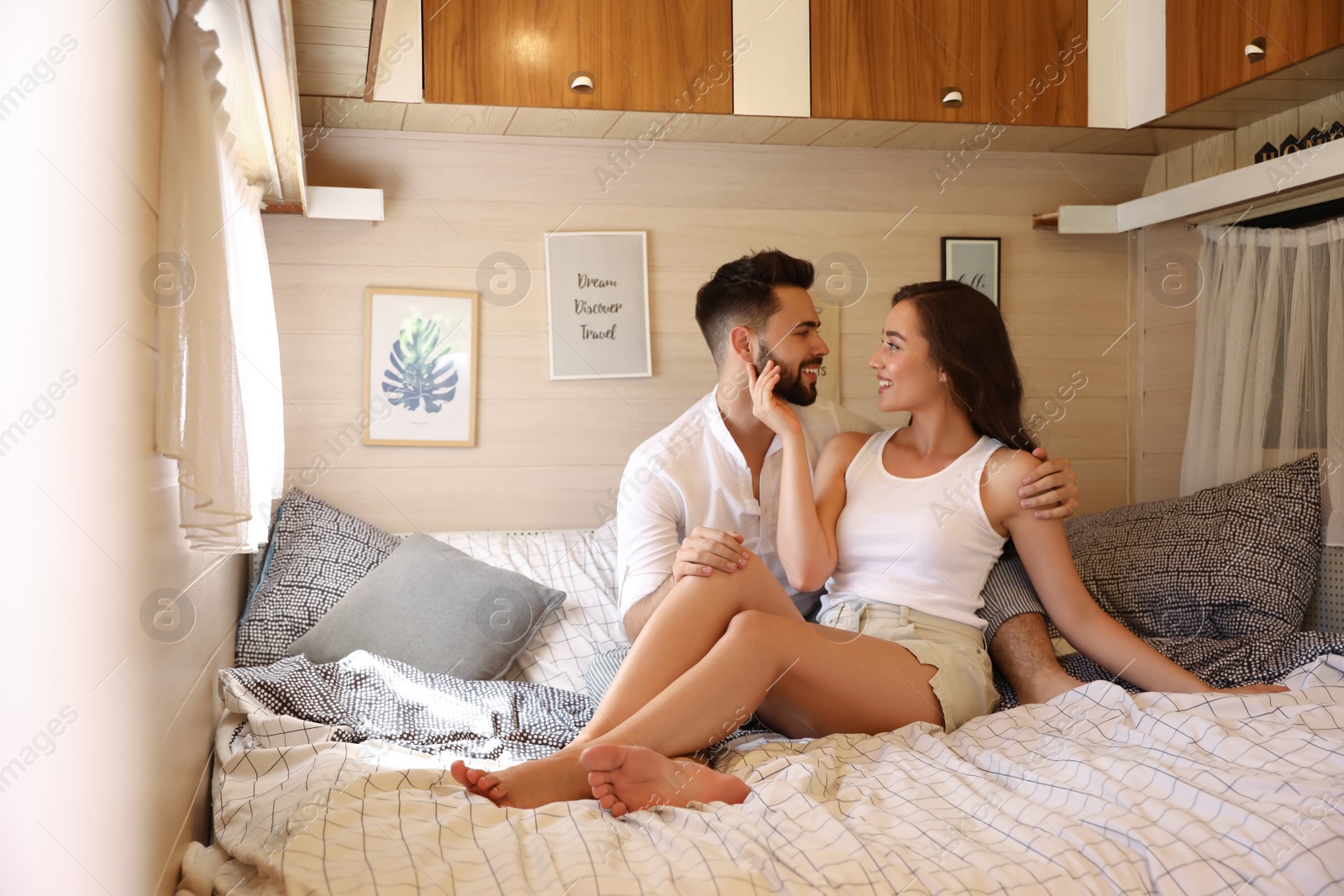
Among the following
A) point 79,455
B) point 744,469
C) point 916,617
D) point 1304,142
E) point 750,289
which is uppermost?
point 1304,142

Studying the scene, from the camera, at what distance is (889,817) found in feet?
3.89

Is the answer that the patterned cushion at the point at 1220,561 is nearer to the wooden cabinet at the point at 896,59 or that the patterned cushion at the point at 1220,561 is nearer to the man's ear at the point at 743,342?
the man's ear at the point at 743,342

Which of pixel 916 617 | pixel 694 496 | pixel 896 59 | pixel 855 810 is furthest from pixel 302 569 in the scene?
pixel 896 59

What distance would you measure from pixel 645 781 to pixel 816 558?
0.66m

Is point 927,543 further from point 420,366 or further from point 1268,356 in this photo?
point 420,366

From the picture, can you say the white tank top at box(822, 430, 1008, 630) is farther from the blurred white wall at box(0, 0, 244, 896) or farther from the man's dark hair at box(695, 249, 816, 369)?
the blurred white wall at box(0, 0, 244, 896)

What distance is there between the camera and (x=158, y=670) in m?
1.13

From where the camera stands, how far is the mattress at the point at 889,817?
1.02 m

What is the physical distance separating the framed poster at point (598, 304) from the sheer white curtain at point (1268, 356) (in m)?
1.40

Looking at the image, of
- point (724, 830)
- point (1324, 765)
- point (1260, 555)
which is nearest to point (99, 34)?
point (724, 830)

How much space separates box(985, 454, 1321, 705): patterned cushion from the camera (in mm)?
1876

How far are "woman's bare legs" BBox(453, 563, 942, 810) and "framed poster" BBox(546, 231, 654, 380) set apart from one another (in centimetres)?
102

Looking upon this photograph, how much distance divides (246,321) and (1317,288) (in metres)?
2.26

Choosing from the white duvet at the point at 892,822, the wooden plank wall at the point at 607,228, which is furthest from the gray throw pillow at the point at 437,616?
the white duvet at the point at 892,822
